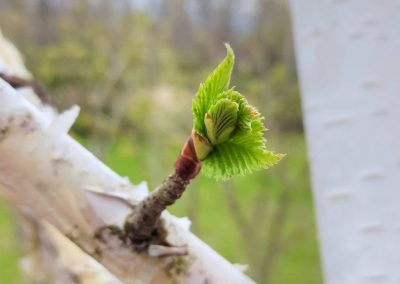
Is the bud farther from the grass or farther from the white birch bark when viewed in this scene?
the grass

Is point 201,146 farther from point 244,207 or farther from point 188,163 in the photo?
point 244,207

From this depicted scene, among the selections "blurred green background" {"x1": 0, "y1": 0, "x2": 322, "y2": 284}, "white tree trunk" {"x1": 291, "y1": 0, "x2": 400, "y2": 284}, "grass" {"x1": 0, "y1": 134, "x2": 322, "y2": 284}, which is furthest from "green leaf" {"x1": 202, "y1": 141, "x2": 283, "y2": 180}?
"grass" {"x1": 0, "y1": 134, "x2": 322, "y2": 284}

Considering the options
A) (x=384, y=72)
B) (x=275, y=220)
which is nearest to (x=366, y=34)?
(x=384, y=72)

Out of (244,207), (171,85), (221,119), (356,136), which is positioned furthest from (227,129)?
(244,207)

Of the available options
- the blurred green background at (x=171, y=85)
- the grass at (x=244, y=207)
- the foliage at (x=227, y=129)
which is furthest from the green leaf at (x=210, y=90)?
the grass at (x=244, y=207)

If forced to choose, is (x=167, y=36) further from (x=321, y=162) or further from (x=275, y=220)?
(x=321, y=162)

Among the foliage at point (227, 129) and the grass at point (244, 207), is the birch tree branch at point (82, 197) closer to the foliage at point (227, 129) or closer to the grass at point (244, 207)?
the foliage at point (227, 129)
